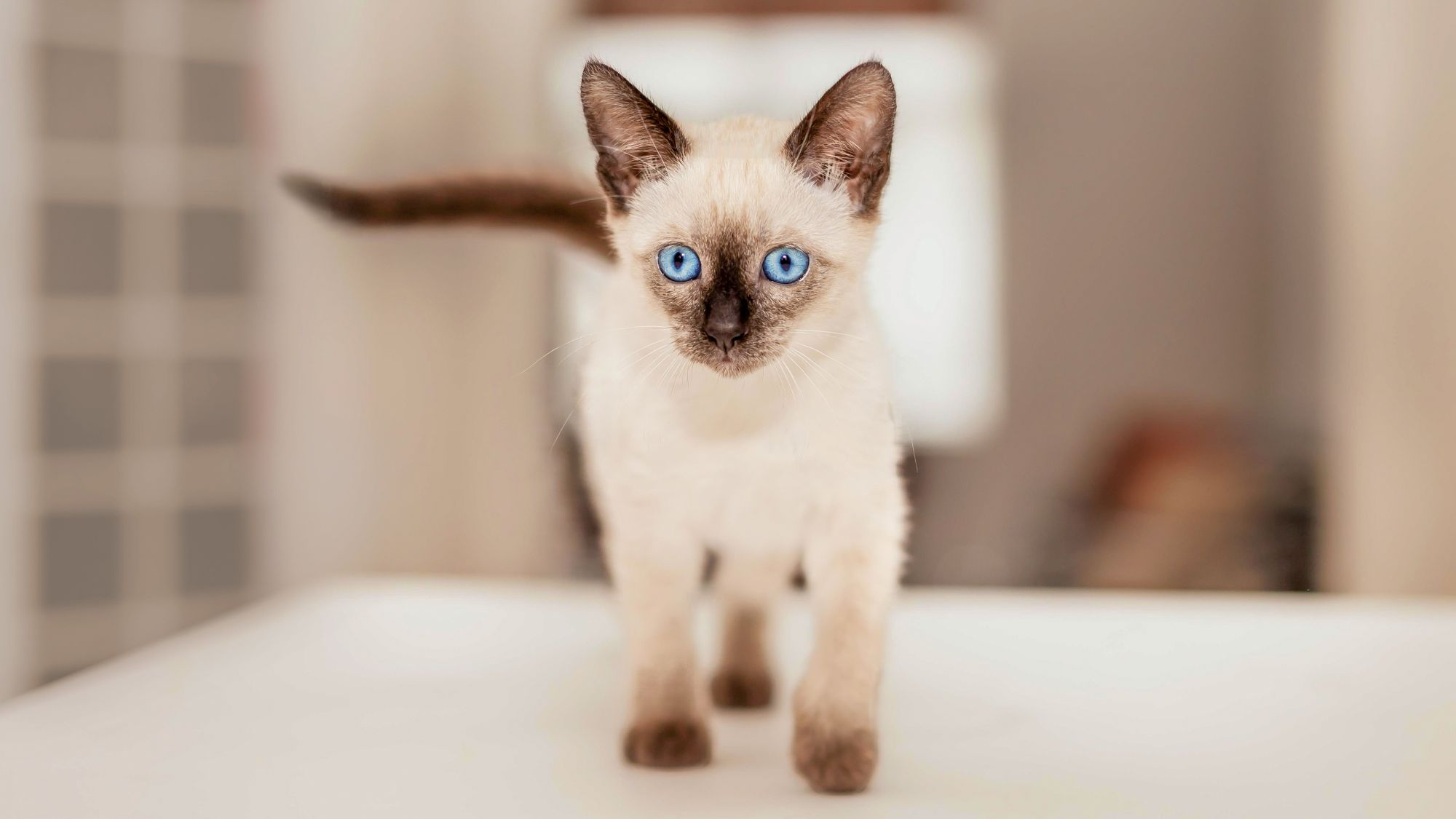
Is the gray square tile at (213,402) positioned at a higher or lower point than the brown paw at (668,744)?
higher

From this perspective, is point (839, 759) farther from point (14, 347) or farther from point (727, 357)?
point (14, 347)

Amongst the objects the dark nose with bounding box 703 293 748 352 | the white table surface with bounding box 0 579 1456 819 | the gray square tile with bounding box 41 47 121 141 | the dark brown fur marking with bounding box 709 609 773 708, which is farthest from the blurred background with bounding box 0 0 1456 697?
the dark nose with bounding box 703 293 748 352

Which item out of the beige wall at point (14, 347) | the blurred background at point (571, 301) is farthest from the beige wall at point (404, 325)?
the beige wall at point (14, 347)

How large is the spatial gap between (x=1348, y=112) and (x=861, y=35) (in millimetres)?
1194

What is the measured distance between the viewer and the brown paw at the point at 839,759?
824 mm

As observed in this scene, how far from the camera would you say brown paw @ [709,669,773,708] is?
1104 mm

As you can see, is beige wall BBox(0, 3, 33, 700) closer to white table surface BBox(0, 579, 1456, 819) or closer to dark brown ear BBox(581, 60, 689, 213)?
white table surface BBox(0, 579, 1456, 819)

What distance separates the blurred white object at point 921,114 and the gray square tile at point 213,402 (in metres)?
0.89

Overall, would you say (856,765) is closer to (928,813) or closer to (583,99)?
(928,813)

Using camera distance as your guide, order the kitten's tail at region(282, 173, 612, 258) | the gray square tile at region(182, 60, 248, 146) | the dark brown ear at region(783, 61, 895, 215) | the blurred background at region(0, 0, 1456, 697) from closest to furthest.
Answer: the dark brown ear at region(783, 61, 895, 215)
the kitten's tail at region(282, 173, 612, 258)
the blurred background at region(0, 0, 1456, 697)
the gray square tile at region(182, 60, 248, 146)

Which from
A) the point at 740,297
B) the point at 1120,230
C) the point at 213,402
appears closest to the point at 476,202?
the point at 740,297

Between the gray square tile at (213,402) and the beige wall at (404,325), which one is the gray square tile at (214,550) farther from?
the gray square tile at (213,402)

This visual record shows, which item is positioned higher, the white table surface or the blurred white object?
the blurred white object

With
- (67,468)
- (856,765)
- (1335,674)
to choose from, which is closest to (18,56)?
(67,468)
